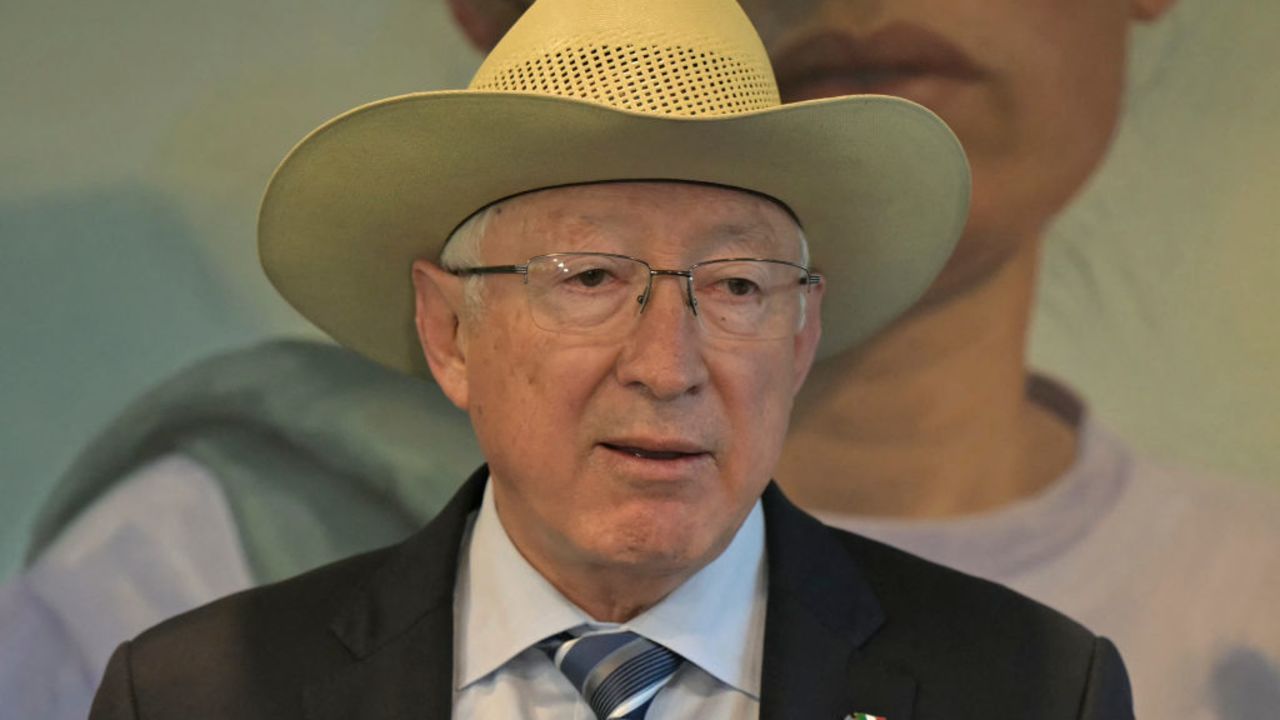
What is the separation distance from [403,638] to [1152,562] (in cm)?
136

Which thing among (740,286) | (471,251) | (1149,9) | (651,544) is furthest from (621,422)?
(1149,9)

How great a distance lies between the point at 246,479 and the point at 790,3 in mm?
1270

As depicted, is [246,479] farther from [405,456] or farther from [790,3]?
[790,3]

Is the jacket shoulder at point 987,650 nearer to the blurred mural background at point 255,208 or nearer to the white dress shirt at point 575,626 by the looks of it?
the white dress shirt at point 575,626

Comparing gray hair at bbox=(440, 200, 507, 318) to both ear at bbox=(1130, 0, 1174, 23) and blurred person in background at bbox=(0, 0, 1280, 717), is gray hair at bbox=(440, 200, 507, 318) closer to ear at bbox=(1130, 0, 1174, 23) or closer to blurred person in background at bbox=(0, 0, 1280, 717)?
blurred person in background at bbox=(0, 0, 1280, 717)

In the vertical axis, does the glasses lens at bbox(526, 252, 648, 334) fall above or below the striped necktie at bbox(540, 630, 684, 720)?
above

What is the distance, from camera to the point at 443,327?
7.00 feet

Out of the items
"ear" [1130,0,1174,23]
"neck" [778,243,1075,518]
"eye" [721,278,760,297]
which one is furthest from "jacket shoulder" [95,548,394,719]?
"ear" [1130,0,1174,23]

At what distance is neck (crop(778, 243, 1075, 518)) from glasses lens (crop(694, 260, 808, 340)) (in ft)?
2.31

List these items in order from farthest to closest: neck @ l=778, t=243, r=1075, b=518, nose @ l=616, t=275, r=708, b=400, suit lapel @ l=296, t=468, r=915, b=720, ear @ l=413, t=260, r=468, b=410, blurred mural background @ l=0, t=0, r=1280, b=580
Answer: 1. neck @ l=778, t=243, r=1075, b=518
2. blurred mural background @ l=0, t=0, r=1280, b=580
3. ear @ l=413, t=260, r=468, b=410
4. suit lapel @ l=296, t=468, r=915, b=720
5. nose @ l=616, t=275, r=708, b=400

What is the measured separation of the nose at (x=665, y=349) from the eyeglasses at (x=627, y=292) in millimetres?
10

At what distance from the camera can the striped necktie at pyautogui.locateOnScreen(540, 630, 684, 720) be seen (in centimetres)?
193

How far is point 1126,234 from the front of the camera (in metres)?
2.65

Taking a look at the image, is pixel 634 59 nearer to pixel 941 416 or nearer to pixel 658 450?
pixel 658 450
